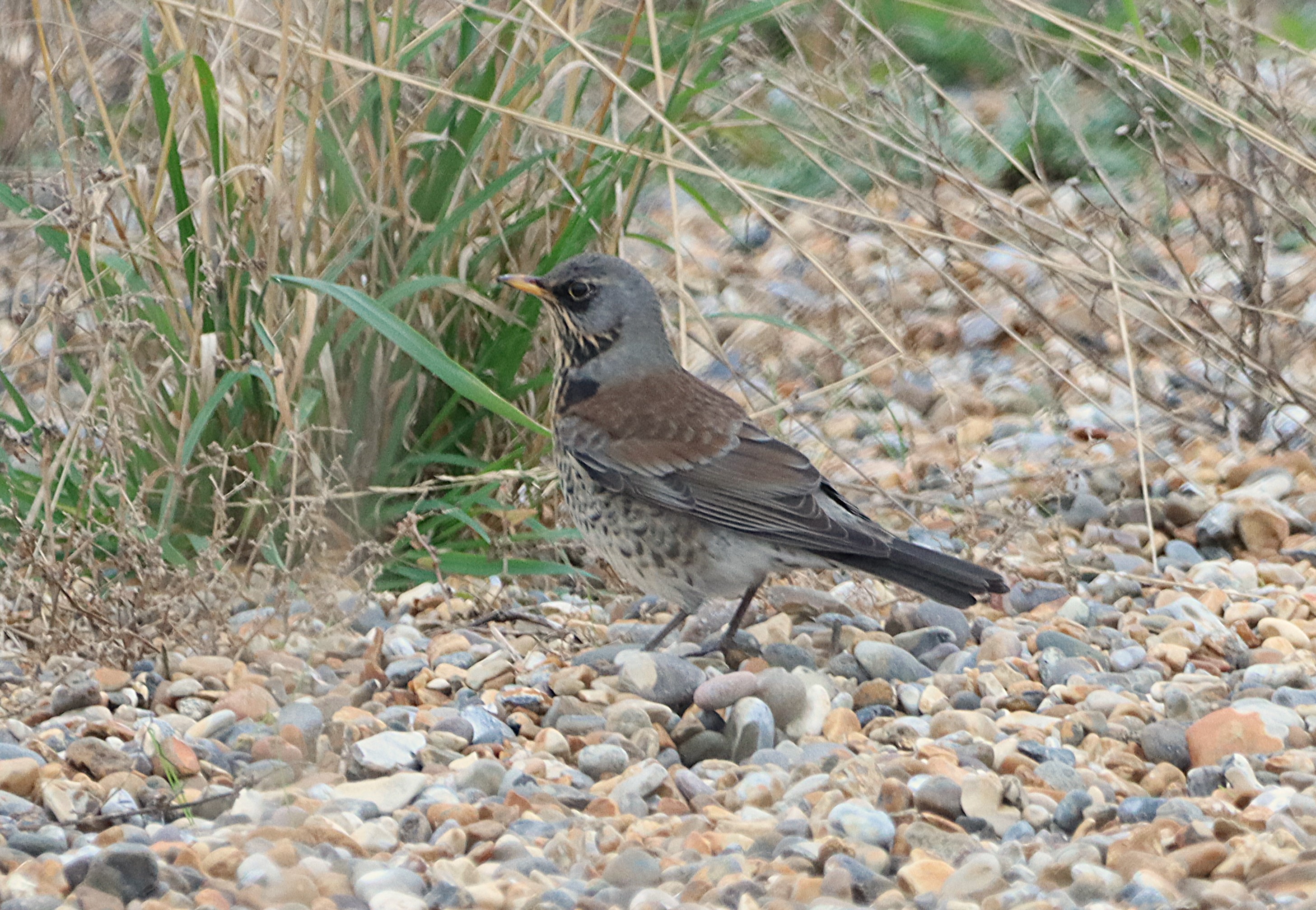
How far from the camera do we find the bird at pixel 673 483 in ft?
11.8

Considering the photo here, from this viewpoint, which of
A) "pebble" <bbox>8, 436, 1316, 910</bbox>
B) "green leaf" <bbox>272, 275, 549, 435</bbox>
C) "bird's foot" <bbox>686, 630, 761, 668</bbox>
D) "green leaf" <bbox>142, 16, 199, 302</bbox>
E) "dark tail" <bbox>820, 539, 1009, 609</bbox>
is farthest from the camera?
"green leaf" <bbox>142, 16, 199, 302</bbox>

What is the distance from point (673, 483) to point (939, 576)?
0.66 metres

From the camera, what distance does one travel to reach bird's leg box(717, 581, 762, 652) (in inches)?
145

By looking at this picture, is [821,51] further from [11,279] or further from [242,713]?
[242,713]

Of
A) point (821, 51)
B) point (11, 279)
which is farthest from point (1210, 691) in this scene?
point (821, 51)

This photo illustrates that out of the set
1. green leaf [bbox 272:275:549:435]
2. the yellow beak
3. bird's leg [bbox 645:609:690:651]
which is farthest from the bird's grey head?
bird's leg [bbox 645:609:690:651]

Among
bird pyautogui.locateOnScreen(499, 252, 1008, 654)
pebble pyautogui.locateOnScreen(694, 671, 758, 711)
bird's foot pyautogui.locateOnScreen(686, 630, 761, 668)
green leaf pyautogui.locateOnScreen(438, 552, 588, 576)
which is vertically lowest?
green leaf pyautogui.locateOnScreen(438, 552, 588, 576)

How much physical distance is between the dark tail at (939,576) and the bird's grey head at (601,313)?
88cm

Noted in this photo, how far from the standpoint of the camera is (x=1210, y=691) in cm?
330

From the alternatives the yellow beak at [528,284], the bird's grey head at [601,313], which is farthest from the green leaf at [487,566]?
the yellow beak at [528,284]

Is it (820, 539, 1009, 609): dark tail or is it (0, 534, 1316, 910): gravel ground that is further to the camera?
(820, 539, 1009, 609): dark tail

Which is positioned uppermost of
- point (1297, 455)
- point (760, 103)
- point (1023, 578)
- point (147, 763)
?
point (760, 103)

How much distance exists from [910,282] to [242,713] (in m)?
4.00

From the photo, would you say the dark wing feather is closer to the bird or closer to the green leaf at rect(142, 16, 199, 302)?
the bird
